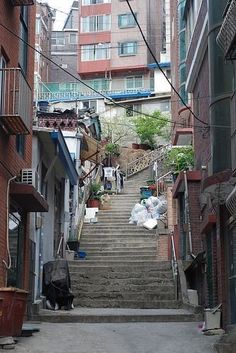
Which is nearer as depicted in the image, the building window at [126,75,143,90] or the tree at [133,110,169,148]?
the tree at [133,110,169,148]

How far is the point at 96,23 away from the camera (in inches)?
2379

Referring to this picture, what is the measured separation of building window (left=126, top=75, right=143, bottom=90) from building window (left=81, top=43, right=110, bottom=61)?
9.61ft

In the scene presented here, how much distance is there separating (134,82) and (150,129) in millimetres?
12291

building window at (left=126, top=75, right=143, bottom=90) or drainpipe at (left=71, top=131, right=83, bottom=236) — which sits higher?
building window at (left=126, top=75, right=143, bottom=90)

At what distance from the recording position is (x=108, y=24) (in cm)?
6019

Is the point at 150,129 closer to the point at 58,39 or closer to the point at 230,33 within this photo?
the point at 58,39

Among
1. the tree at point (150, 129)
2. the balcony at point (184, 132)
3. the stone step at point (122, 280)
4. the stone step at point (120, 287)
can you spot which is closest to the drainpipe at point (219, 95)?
the stone step at point (120, 287)

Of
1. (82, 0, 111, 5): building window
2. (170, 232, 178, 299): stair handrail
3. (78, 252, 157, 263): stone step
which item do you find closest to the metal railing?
(82, 0, 111, 5): building window

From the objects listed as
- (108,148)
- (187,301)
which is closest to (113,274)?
(187,301)

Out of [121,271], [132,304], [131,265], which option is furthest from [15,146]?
[131,265]

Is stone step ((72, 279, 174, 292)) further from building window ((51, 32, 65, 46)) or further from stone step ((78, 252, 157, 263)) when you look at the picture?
building window ((51, 32, 65, 46))

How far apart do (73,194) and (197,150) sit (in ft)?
24.5

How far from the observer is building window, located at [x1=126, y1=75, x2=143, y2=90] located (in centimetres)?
5791

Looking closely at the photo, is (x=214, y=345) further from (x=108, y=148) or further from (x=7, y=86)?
(x=108, y=148)
